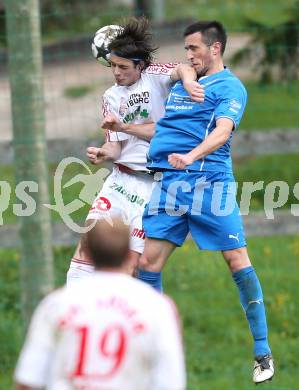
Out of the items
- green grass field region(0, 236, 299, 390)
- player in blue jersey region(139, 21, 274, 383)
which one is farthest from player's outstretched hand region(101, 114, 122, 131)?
green grass field region(0, 236, 299, 390)

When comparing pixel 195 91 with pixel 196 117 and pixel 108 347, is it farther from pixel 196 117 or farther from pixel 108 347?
pixel 108 347

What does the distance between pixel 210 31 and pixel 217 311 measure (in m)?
4.43

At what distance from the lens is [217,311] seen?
39.1 feet

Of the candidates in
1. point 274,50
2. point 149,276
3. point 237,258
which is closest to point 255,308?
Result: point 237,258

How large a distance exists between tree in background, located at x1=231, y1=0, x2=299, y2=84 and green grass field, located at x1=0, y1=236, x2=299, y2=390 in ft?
4.82

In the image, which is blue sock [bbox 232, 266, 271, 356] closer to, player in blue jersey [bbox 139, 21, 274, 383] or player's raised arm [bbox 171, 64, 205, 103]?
player in blue jersey [bbox 139, 21, 274, 383]

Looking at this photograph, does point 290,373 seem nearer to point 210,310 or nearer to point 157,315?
point 210,310

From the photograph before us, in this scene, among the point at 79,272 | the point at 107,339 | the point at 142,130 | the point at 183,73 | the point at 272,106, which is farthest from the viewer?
A: the point at 272,106

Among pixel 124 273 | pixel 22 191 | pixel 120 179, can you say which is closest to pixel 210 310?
pixel 22 191

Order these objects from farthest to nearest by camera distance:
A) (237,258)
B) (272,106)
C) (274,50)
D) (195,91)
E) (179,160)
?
(272,106) < (274,50) < (237,258) < (195,91) < (179,160)

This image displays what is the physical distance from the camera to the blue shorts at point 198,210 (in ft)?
26.1

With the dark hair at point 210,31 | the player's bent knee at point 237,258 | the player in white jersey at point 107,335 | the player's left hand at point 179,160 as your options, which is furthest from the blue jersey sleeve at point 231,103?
the player in white jersey at point 107,335

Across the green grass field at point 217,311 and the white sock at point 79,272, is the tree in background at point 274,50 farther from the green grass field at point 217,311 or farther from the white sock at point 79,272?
the white sock at point 79,272

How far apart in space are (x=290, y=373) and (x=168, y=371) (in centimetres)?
565
